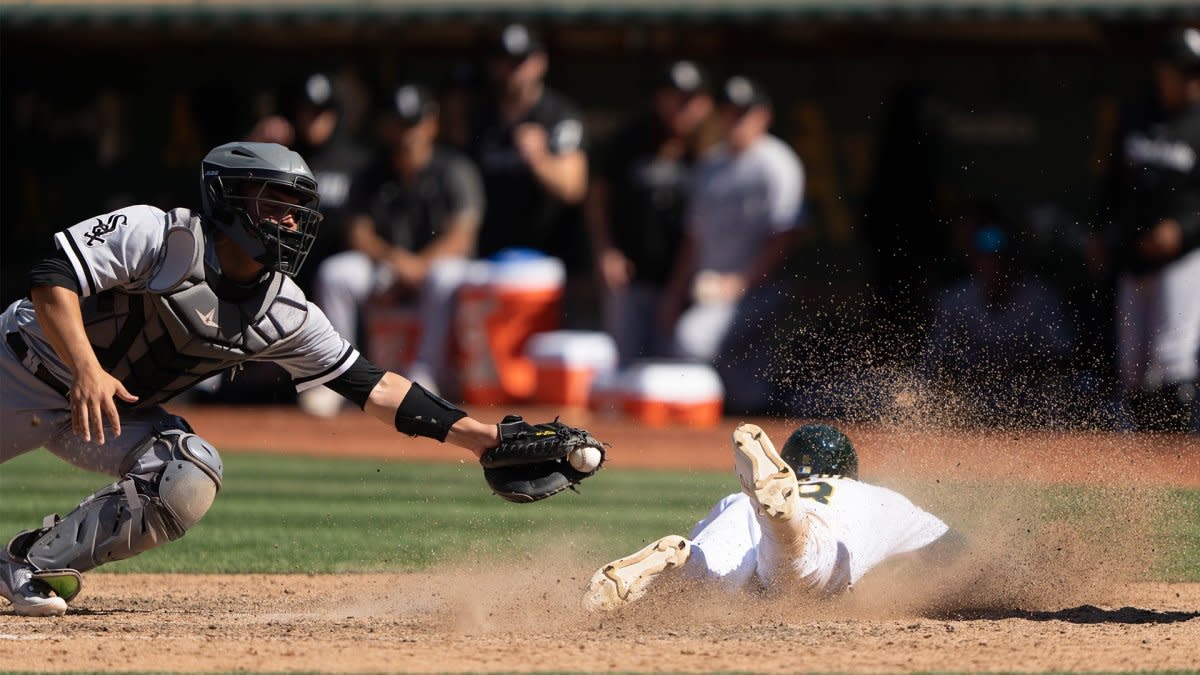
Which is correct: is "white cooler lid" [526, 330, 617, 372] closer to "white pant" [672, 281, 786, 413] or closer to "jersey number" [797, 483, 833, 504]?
"white pant" [672, 281, 786, 413]

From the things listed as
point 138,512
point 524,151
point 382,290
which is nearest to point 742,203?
point 524,151

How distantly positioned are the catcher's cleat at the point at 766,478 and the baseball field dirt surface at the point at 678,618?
41 cm

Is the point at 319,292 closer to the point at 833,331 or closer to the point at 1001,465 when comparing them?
the point at 833,331

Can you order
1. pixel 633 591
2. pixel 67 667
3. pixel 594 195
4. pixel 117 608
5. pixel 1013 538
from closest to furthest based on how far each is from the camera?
pixel 67 667, pixel 633 591, pixel 117 608, pixel 1013 538, pixel 594 195

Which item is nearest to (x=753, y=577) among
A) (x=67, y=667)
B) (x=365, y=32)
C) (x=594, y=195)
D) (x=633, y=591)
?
(x=633, y=591)

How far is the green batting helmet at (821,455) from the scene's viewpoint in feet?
21.3

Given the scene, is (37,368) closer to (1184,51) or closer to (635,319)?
(1184,51)

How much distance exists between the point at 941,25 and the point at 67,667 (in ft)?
37.6

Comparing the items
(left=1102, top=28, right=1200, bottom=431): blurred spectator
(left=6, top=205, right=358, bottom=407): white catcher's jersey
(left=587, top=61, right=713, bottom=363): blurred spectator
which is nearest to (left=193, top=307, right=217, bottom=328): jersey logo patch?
(left=6, top=205, right=358, bottom=407): white catcher's jersey

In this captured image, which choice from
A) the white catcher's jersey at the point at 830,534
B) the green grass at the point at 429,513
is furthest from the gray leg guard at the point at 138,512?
the white catcher's jersey at the point at 830,534

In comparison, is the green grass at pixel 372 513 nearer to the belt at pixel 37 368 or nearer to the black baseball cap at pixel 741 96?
the belt at pixel 37 368

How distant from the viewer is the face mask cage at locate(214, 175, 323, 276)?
5.82 m

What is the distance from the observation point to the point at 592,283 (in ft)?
49.9

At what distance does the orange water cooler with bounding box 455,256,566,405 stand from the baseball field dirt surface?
18.6 feet
